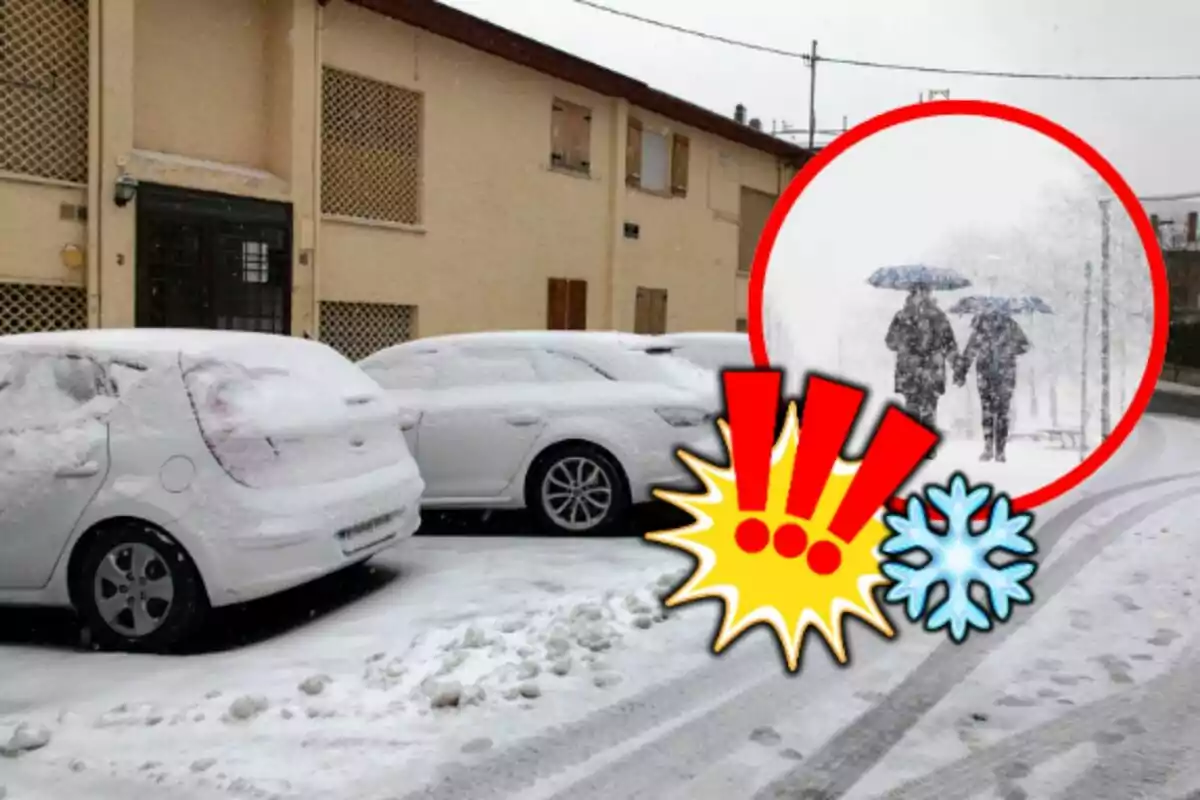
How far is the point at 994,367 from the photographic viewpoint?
1.85 metres

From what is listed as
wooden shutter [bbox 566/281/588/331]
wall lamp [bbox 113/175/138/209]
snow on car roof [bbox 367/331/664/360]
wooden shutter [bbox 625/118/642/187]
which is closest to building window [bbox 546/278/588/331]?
wooden shutter [bbox 566/281/588/331]

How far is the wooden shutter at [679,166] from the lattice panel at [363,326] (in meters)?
6.29

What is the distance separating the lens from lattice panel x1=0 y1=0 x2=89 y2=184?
11.1m

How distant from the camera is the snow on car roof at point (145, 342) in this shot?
559 centimetres

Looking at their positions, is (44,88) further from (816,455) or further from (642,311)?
(816,455)

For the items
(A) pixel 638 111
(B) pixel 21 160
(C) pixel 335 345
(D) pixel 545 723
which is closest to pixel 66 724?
(D) pixel 545 723

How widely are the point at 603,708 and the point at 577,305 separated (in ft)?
47.2

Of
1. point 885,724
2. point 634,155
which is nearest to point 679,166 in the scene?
point 634,155

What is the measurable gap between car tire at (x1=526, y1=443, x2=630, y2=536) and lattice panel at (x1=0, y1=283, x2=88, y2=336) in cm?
602

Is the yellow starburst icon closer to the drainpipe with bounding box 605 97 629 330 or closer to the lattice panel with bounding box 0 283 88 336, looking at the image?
the lattice panel with bounding box 0 283 88 336

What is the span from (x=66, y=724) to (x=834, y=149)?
3.46m

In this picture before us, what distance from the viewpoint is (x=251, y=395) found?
5480 mm

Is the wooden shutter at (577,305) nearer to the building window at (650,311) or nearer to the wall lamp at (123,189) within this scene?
the building window at (650,311)

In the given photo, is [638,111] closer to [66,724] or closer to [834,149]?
[66,724]
